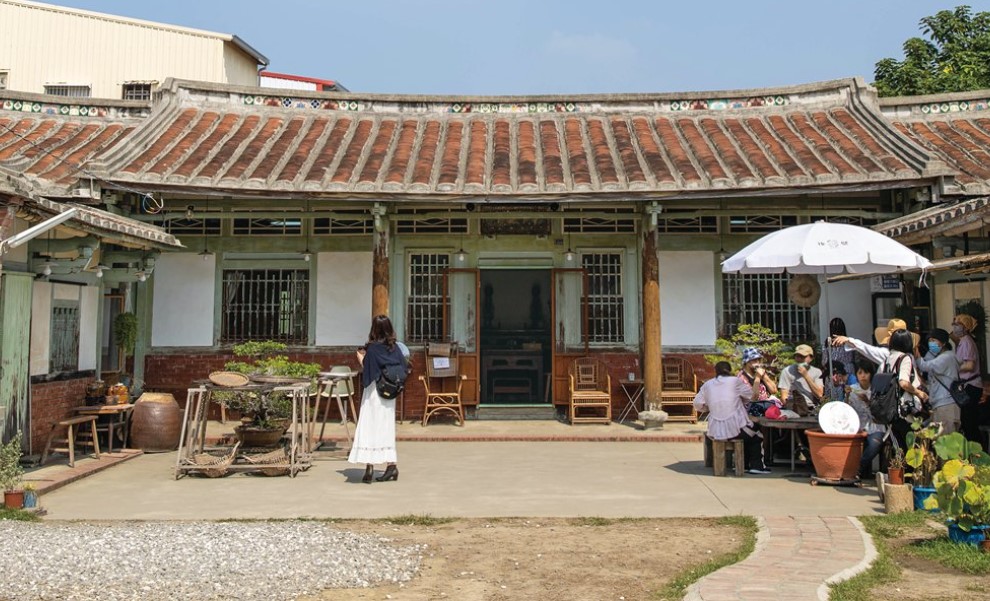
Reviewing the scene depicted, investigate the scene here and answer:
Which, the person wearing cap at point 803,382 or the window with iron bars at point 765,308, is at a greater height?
the window with iron bars at point 765,308

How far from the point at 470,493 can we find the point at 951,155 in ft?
30.7

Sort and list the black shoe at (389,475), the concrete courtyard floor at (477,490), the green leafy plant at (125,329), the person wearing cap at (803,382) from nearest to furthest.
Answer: the concrete courtyard floor at (477,490) → the black shoe at (389,475) → the person wearing cap at (803,382) → the green leafy plant at (125,329)

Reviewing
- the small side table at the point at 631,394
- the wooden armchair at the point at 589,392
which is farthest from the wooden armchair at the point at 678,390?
the wooden armchair at the point at 589,392

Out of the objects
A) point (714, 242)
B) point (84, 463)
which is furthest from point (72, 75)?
point (714, 242)

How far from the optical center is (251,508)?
6801 mm

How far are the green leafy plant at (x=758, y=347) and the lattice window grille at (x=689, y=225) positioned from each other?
1928mm

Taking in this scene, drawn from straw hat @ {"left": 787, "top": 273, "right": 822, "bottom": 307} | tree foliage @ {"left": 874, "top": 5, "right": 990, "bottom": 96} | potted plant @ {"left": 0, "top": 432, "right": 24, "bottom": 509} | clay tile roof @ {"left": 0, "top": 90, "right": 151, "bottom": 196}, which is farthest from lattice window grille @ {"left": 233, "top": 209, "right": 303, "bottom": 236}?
tree foliage @ {"left": 874, "top": 5, "right": 990, "bottom": 96}

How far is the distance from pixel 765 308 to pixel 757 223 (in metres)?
1.35

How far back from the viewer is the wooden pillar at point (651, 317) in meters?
11.5

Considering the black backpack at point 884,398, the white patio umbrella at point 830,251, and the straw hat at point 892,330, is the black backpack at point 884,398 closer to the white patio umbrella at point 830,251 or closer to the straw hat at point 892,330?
the straw hat at point 892,330

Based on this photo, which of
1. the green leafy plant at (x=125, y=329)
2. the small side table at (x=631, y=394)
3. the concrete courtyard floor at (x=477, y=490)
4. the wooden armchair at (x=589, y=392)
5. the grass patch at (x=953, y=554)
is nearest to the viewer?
the grass patch at (x=953, y=554)

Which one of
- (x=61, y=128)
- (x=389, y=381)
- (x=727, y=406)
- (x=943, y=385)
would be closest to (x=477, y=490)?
(x=389, y=381)

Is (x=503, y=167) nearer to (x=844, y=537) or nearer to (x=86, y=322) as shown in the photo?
(x=86, y=322)

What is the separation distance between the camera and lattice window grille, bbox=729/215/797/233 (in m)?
12.8
